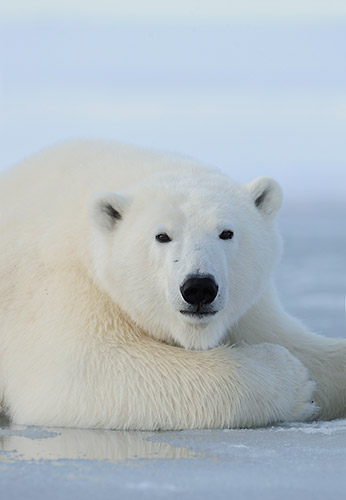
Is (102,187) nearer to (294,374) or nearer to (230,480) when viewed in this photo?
(294,374)

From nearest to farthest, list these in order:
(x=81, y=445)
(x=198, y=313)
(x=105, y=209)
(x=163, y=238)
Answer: (x=81, y=445) → (x=198, y=313) → (x=163, y=238) → (x=105, y=209)

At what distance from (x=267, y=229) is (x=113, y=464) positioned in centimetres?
189

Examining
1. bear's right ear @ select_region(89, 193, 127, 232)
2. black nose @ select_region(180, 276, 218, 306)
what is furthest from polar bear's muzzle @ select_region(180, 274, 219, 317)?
bear's right ear @ select_region(89, 193, 127, 232)

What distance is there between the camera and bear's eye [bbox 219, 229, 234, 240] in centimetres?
409

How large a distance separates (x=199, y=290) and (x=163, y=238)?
38 cm

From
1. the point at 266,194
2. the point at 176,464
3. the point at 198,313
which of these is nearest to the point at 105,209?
the point at 198,313

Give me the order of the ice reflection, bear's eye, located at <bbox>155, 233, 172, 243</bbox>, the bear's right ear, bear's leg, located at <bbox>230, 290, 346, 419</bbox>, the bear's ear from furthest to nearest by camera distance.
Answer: bear's leg, located at <bbox>230, 290, 346, 419</bbox>
the bear's ear
the bear's right ear
bear's eye, located at <bbox>155, 233, 172, 243</bbox>
the ice reflection

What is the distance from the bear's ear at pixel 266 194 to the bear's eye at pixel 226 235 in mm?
416

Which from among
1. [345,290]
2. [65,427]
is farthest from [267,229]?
[345,290]

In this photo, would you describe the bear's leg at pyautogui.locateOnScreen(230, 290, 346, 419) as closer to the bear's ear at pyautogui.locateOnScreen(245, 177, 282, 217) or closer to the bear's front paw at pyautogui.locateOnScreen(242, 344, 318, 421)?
the bear's front paw at pyautogui.locateOnScreen(242, 344, 318, 421)

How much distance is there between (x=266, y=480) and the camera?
8.55 feet

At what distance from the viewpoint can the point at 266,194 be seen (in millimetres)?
4512

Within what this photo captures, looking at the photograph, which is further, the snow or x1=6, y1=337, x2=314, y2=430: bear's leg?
x1=6, y1=337, x2=314, y2=430: bear's leg

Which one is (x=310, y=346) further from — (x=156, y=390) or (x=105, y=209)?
(x=105, y=209)
